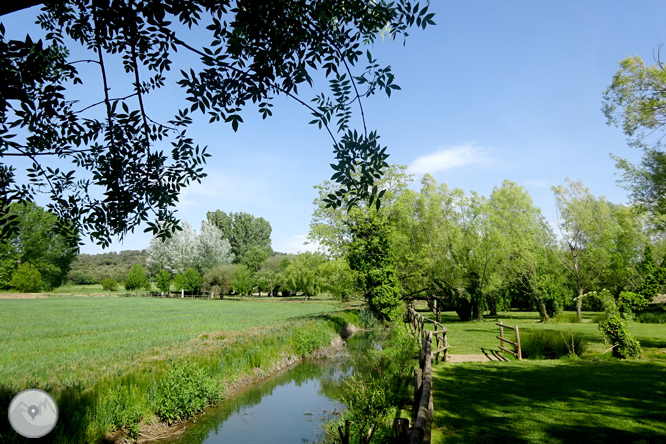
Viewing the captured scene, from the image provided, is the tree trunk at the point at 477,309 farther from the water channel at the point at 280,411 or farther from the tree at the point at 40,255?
the tree at the point at 40,255

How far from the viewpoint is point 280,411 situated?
997 cm

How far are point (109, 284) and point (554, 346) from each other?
96.0 meters

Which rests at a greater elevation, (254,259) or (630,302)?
(254,259)

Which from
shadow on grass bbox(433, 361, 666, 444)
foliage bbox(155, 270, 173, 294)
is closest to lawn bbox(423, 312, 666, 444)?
shadow on grass bbox(433, 361, 666, 444)

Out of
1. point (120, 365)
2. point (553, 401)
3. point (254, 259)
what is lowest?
point (553, 401)

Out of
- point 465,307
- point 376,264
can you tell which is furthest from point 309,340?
point 465,307

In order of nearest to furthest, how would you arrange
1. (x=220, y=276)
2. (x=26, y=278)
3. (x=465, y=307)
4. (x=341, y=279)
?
(x=341, y=279), (x=465, y=307), (x=26, y=278), (x=220, y=276)

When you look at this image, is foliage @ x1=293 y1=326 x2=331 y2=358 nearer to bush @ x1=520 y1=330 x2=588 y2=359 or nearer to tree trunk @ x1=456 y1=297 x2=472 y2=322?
bush @ x1=520 y1=330 x2=588 y2=359

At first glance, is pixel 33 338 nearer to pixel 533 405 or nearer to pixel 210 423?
pixel 210 423

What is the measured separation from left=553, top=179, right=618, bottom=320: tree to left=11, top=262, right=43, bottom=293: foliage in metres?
78.0

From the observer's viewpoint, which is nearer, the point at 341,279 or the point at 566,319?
the point at 341,279

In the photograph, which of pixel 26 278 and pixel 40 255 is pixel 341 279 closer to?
pixel 40 255

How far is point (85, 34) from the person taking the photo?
15.3 feet

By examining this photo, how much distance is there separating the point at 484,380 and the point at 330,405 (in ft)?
15.3
